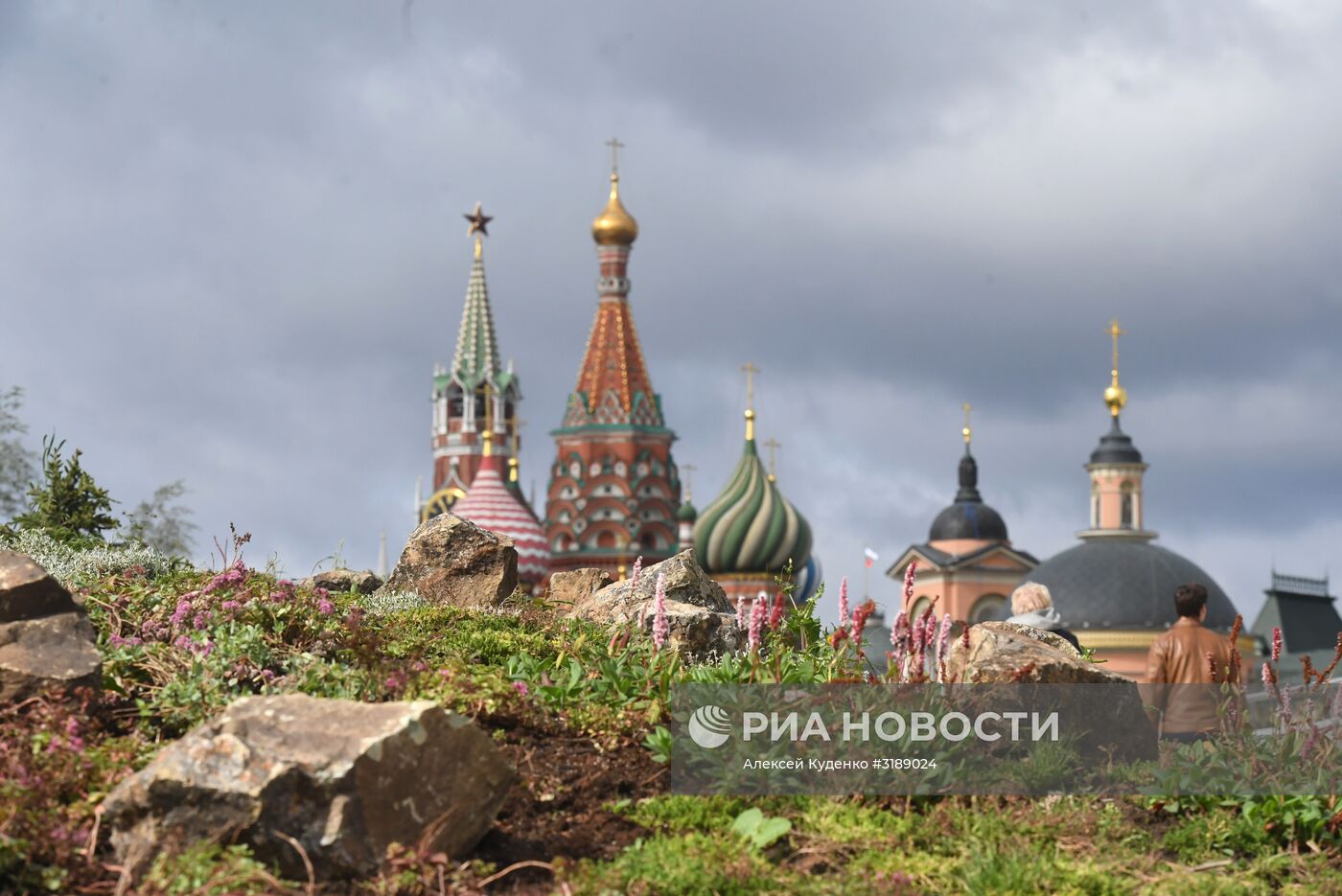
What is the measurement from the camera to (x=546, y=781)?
8.38 m

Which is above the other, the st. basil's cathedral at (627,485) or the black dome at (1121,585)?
the st. basil's cathedral at (627,485)

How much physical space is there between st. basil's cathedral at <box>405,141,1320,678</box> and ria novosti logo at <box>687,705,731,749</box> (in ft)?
232

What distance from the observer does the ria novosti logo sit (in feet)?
28.1

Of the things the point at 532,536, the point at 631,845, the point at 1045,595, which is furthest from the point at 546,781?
the point at 532,536

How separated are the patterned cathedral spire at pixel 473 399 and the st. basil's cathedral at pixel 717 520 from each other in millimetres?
1146

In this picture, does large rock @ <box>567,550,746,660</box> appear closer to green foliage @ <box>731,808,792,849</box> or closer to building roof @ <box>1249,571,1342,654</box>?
green foliage @ <box>731,808,792,849</box>

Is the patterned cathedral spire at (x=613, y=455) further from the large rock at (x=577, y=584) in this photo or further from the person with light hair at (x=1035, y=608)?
the person with light hair at (x=1035, y=608)

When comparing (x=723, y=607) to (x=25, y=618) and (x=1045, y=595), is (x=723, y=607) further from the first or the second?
(x=25, y=618)

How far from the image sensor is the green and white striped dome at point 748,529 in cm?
8850

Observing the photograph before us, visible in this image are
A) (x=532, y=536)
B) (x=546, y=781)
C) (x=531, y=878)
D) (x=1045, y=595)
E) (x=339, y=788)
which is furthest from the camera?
(x=532, y=536)

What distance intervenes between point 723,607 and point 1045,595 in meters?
2.50

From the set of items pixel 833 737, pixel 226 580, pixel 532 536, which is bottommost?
pixel 833 737

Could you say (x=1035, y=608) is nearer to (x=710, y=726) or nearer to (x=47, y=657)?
(x=710, y=726)

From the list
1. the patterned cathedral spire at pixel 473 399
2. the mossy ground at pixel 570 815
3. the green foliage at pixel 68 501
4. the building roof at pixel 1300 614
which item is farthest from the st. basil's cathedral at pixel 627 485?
the mossy ground at pixel 570 815
